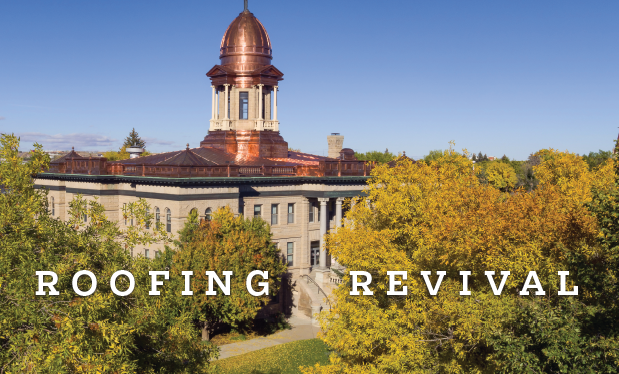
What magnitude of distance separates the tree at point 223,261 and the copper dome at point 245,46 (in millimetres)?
19997

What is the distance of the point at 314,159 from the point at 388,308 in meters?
34.0

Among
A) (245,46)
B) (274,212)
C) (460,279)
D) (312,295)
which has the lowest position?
(312,295)

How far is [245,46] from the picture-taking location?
58562mm

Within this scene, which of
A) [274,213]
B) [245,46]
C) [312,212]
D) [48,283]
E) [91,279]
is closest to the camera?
[48,283]

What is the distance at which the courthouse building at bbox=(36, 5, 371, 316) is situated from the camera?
1788 inches

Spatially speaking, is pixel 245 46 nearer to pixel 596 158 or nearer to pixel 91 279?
pixel 91 279

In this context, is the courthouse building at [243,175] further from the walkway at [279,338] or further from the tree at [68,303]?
the tree at [68,303]

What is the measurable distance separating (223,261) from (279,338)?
800 cm

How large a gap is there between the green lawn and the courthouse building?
668cm

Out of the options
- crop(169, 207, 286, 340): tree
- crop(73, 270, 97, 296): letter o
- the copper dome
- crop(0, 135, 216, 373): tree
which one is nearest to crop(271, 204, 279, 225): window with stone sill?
crop(169, 207, 286, 340): tree

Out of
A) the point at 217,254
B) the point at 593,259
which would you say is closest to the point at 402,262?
the point at 593,259

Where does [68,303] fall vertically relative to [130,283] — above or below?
below

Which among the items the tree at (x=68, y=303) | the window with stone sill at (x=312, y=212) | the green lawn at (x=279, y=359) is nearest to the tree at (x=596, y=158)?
the window with stone sill at (x=312, y=212)

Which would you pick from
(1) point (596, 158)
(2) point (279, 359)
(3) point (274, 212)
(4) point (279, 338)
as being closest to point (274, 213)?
(3) point (274, 212)
